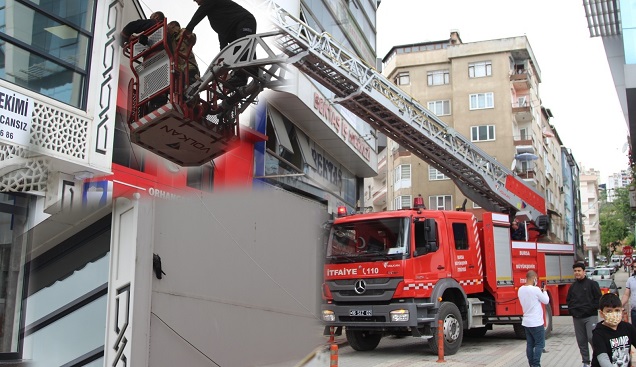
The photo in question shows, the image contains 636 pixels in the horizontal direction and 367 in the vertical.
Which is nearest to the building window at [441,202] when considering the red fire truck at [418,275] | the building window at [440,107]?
the building window at [440,107]

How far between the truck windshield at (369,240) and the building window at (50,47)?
15.8ft

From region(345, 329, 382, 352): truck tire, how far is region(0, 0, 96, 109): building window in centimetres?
610

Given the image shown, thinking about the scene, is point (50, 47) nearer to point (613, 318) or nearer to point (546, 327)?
point (613, 318)

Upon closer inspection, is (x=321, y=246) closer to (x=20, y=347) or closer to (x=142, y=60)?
(x=20, y=347)

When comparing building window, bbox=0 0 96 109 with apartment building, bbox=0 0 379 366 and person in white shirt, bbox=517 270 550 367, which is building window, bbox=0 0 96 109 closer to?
apartment building, bbox=0 0 379 366

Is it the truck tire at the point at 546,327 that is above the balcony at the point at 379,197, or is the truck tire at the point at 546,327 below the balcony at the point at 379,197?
below

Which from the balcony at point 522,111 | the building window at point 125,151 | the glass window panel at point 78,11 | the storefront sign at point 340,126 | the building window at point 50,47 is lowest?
the building window at point 125,151

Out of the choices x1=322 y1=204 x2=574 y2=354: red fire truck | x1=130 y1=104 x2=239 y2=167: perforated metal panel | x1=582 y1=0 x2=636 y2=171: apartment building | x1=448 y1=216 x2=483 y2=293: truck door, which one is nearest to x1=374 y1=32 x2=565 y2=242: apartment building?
x1=582 y1=0 x2=636 y2=171: apartment building

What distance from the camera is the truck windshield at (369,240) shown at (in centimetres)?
833

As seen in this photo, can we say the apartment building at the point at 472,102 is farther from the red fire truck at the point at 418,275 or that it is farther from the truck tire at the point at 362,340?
the truck tire at the point at 362,340

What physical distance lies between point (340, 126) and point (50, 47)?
8.05 m

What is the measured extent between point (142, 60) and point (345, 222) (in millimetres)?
5659

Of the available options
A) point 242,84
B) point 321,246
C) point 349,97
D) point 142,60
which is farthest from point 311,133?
point 321,246

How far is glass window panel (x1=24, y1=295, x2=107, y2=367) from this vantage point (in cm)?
156
